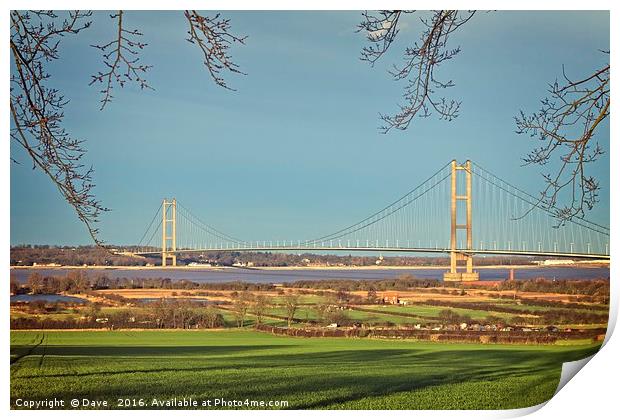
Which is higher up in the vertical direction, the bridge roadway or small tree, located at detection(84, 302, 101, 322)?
the bridge roadway

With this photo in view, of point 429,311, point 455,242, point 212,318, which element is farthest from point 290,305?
point 455,242

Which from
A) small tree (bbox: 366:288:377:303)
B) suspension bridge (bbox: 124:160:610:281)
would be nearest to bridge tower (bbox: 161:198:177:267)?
suspension bridge (bbox: 124:160:610:281)

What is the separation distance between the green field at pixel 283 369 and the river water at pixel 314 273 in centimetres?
42

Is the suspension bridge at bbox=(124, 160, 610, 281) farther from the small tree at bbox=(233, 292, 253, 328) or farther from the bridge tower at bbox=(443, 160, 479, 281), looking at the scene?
the small tree at bbox=(233, 292, 253, 328)

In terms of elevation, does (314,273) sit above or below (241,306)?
above

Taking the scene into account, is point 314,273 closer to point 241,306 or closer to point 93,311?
point 241,306

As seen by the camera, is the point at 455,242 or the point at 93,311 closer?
the point at 93,311

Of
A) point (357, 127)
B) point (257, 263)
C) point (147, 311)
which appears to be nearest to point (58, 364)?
point (147, 311)

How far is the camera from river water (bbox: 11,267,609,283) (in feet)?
22.5

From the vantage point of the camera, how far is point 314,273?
7.01 meters

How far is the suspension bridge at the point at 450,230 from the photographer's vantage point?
684 cm

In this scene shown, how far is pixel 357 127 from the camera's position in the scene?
6.85m

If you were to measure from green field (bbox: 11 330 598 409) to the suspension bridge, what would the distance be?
64cm

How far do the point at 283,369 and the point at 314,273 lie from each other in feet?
2.50
